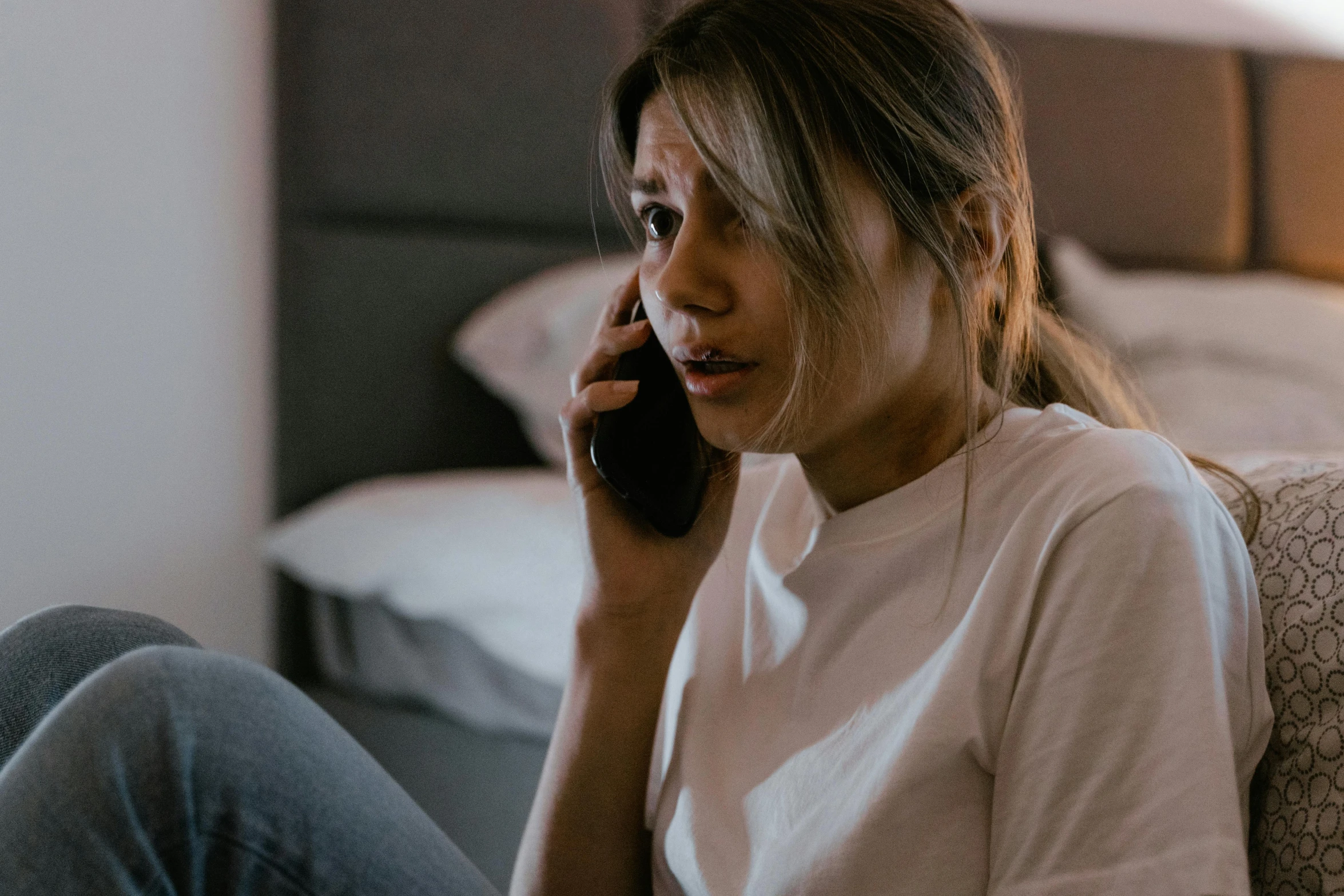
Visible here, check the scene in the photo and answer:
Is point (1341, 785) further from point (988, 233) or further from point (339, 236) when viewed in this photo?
point (339, 236)

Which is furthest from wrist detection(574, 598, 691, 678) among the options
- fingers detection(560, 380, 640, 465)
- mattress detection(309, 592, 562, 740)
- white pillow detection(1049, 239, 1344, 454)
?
white pillow detection(1049, 239, 1344, 454)

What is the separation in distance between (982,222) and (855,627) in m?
0.24

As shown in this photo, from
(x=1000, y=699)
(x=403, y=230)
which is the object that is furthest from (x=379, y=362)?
(x=1000, y=699)

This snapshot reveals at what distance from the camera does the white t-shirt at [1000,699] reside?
497 millimetres

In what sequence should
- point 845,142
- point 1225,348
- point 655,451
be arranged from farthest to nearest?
1. point 1225,348
2. point 655,451
3. point 845,142

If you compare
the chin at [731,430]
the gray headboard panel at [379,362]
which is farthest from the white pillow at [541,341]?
the chin at [731,430]

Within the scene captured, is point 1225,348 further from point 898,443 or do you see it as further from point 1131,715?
point 1131,715

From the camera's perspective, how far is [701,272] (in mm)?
647

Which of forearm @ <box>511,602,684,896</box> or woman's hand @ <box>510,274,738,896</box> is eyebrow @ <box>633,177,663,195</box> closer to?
woman's hand @ <box>510,274,738,896</box>

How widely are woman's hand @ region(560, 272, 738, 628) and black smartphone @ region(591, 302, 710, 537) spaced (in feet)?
0.03

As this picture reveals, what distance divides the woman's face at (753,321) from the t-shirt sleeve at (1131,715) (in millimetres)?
154

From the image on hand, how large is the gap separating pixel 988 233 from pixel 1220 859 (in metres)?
0.34

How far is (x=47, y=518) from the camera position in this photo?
5.02ft

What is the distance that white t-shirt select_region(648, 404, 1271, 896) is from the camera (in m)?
0.50
